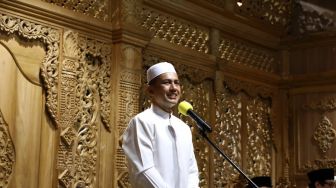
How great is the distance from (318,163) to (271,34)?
1.41 m

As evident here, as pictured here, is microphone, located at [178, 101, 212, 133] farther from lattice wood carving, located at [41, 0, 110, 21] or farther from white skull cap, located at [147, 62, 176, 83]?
lattice wood carving, located at [41, 0, 110, 21]

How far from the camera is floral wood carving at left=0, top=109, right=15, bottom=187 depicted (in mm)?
3764

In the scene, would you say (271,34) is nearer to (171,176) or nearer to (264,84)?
(264,84)

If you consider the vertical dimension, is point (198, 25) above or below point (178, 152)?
above

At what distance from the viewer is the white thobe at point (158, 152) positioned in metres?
2.88

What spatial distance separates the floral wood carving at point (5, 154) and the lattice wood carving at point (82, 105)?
1.16 feet

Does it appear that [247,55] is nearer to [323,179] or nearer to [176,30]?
[176,30]

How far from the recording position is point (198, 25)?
5.53m

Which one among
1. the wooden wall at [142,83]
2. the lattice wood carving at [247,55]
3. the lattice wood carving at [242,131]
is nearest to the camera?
the wooden wall at [142,83]

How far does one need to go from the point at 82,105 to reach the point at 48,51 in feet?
1.52

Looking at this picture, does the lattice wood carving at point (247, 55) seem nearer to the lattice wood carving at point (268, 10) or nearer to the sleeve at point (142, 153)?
the lattice wood carving at point (268, 10)

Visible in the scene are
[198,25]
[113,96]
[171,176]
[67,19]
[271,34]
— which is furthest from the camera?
[271,34]

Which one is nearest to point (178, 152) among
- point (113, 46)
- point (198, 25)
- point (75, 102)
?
point (75, 102)

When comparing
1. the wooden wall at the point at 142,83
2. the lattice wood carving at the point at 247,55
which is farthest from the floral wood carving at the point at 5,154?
the lattice wood carving at the point at 247,55
